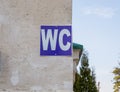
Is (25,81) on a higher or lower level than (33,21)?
lower

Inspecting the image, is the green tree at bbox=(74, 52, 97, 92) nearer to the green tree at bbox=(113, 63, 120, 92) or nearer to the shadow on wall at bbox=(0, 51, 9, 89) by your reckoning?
the shadow on wall at bbox=(0, 51, 9, 89)

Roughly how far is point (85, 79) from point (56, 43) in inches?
471

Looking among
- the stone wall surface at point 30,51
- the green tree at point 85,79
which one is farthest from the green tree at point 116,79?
the stone wall surface at point 30,51

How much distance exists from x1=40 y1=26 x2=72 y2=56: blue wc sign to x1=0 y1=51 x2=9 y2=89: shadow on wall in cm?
69

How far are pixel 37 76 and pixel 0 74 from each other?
69 cm

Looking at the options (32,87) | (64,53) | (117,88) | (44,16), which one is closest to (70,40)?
(64,53)

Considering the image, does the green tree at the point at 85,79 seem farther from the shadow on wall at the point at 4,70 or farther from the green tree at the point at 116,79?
the green tree at the point at 116,79

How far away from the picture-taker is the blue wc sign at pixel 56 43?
628 centimetres

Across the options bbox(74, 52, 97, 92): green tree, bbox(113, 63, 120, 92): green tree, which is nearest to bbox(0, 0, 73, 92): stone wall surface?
bbox(74, 52, 97, 92): green tree

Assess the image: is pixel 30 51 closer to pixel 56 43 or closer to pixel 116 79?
pixel 56 43

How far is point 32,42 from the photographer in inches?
250

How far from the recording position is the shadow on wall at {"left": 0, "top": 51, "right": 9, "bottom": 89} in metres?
6.23

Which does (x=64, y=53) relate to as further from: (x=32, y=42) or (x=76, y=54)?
(x=76, y=54)

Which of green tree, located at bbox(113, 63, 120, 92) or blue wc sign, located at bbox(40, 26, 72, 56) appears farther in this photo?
green tree, located at bbox(113, 63, 120, 92)
